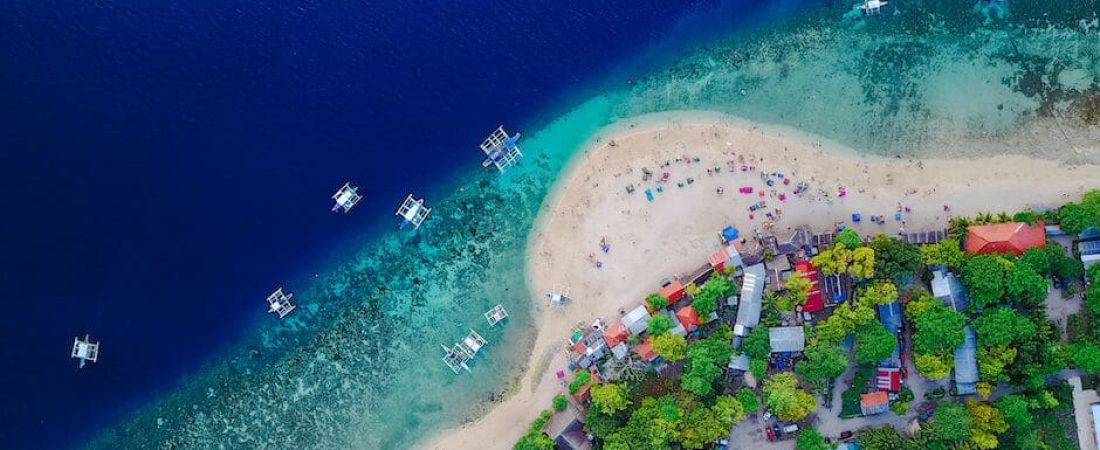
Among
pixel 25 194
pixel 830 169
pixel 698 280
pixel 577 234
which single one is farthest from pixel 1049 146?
pixel 25 194

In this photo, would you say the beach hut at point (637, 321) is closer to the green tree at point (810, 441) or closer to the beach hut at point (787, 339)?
the beach hut at point (787, 339)

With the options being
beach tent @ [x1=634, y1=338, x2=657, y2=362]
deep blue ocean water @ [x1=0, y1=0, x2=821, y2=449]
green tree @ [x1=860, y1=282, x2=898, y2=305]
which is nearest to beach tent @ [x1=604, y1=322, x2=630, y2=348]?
beach tent @ [x1=634, y1=338, x2=657, y2=362]

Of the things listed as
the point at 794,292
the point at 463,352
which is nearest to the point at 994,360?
the point at 794,292

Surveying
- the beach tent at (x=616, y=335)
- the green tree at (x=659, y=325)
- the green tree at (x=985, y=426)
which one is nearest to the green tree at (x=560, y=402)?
the beach tent at (x=616, y=335)

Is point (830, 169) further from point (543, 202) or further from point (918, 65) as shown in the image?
point (543, 202)

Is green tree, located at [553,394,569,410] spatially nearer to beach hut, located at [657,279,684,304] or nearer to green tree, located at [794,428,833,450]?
beach hut, located at [657,279,684,304]

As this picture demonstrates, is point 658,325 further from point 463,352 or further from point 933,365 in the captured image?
point 933,365

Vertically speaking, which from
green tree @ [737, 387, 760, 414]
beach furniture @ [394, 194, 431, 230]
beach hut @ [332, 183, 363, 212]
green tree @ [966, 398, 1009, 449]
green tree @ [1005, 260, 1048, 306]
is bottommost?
green tree @ [966, 398, 1009, 449]
